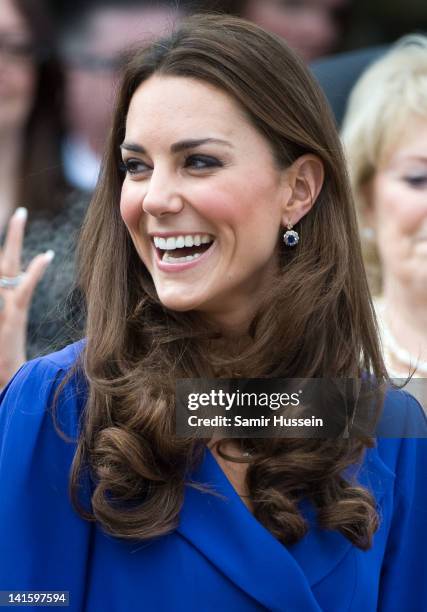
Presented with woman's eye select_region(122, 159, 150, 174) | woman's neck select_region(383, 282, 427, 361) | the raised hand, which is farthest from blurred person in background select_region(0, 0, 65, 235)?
woman's eye select_region(122, 159, 150, 174)

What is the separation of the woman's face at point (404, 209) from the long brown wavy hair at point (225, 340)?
0.69m

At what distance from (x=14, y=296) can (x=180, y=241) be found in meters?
0.82

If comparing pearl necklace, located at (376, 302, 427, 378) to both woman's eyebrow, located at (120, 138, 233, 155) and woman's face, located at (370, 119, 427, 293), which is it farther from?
woman's eyebrow, located at (120, 138, 233, 155)

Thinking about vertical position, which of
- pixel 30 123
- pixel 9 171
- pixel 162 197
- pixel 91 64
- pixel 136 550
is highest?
pixel 91 64

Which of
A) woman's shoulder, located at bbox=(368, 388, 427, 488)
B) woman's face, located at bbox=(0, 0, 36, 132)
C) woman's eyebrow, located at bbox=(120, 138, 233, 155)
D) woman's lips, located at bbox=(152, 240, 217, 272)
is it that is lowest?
woman's shoulder, located at bbox=(368, 388, 427, 488)

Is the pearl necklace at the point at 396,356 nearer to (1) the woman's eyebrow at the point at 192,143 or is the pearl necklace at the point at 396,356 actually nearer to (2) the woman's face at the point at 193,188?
(2) the woman's face at the point at 193,188

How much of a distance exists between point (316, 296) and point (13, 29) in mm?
1384

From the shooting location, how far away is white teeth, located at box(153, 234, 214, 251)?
1.70 metres

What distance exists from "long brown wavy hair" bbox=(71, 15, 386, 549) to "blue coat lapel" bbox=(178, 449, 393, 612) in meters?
0.03

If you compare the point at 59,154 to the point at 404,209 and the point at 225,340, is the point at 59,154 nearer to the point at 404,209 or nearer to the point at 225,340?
the point at 404,209

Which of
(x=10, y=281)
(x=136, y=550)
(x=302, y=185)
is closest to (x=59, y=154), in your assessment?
(x=10, y=281)

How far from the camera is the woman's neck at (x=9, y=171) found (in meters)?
2.80

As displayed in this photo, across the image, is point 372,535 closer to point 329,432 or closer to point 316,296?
point 329,432

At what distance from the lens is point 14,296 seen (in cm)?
241
